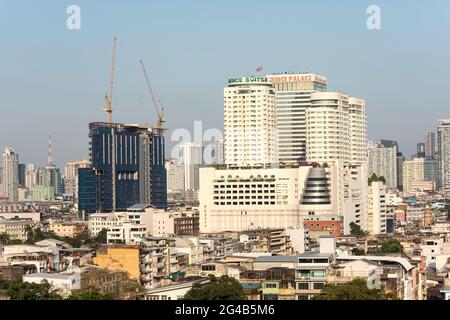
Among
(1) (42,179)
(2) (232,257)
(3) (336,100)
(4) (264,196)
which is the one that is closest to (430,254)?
(2) (232,257)

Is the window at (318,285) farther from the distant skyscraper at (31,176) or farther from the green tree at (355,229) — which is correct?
the distant skyscraper at (31,176)

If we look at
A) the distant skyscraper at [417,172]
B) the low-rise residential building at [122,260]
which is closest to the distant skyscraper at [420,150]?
the distant skyscraper at [417,172]

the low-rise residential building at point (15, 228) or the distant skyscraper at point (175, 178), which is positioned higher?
the distant skyscraper at point (175, 178)

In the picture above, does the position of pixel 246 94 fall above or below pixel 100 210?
above

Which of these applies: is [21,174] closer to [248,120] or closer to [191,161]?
[191,161]

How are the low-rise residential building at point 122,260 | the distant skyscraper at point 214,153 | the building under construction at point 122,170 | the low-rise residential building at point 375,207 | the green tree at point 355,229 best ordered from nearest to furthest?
the low-rise residential building at point 122,260 < the green tree at point 355,229 < the low-rise residential building at point 375,207 < the distant skyscraper at point 214,153 < the building under construction at point 122,170

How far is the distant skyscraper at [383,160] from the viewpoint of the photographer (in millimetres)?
44469

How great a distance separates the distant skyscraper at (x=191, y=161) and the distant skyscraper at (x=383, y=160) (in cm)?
783

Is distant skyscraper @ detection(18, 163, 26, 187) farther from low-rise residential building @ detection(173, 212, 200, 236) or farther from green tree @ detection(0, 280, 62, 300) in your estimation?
green tree @ detection(0, 280, 62, 300)

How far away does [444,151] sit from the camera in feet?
138

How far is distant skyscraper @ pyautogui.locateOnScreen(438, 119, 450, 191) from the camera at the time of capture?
4109cm

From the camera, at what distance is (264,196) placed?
75.2ft

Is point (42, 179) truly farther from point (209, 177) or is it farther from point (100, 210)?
point (209, 177)
